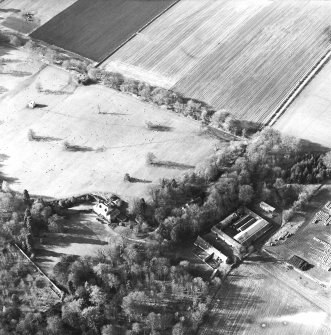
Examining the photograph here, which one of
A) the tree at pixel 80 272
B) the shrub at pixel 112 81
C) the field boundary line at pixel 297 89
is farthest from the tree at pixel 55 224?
the field boundary line at pixel 297 89

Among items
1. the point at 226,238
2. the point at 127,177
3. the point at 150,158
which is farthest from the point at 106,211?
the point at 226,238

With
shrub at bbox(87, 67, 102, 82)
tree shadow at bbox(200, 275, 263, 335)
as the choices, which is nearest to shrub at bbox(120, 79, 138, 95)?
shrub at bbox(87, 67, 102, 82)

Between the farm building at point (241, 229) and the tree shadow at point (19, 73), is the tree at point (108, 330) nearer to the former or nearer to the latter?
the farm building at point (241, 229)

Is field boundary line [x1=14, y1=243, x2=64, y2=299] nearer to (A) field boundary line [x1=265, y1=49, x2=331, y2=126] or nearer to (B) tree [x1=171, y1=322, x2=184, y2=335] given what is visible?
(B) tree [x1=171, y1=322, x2=184, y2=335]

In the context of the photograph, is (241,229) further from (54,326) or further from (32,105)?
(32,105)

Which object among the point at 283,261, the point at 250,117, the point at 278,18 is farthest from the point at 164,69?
the point at 283,261

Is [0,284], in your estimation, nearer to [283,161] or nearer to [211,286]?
[211,286]
